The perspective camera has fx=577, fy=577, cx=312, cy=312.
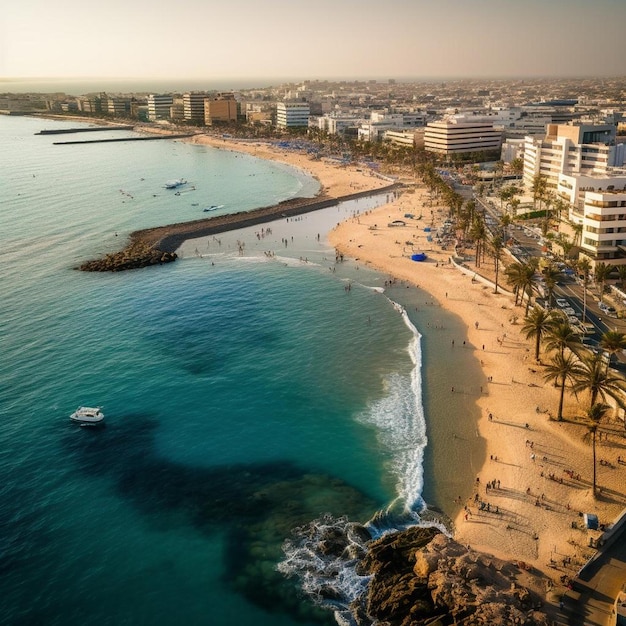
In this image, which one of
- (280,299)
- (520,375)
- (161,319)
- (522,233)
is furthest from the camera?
(522,233)

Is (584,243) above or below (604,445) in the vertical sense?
above

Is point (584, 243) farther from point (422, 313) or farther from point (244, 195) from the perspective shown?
point (244, 195)

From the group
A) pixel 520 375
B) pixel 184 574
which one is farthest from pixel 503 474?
pixel 184 574

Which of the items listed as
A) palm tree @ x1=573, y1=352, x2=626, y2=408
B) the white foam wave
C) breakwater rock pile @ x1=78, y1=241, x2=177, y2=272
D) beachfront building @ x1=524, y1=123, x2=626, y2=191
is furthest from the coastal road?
beachfront building @ x1=524, y1=123, x2=626, y2=191

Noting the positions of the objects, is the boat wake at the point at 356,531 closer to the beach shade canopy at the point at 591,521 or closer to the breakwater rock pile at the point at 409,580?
the breakwater rock pile at the point at 409,580

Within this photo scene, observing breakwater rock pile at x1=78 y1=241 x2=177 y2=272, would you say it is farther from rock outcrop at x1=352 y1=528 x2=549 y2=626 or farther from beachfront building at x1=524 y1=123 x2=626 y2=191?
beachfront building at x1=524 y1=123 x2=626 y2=191

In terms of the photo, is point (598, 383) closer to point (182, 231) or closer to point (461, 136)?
point (182, 231)

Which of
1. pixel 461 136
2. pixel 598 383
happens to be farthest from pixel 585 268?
pixel 461 136
